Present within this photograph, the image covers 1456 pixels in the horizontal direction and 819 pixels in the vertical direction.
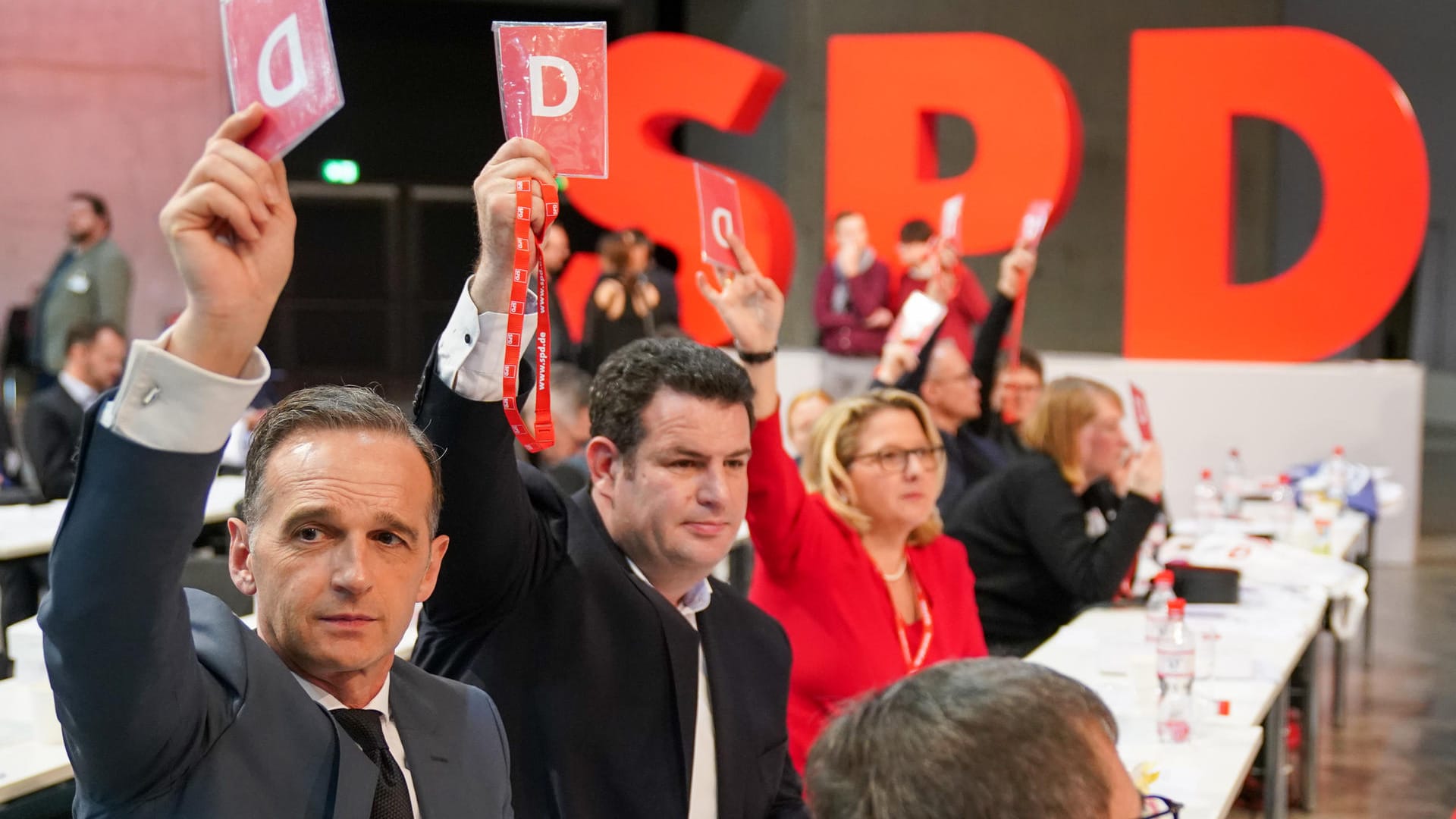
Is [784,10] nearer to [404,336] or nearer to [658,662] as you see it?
[404,336]

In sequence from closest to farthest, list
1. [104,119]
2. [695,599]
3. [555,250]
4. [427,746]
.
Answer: [427,746], [695,599], [555,250], [104,119]

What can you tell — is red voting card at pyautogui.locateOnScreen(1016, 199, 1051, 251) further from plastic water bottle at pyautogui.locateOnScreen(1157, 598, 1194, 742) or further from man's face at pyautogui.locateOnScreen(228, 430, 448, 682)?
man's face at pyautogui.locateOnScreen(228, 430, 448, 682)

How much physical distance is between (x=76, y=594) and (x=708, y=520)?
1.02 metres

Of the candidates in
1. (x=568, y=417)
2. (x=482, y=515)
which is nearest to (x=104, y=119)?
(x=568, y=417)

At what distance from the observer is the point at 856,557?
9.81 ft

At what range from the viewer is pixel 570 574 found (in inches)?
76.5

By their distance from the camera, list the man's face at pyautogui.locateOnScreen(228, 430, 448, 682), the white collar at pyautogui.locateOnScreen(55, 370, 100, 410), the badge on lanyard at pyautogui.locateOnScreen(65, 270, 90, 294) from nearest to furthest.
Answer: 1. the man's face at pyautogui.locateOnScreen(228, 430, 448, 682)
2. the white collar at pyautogui.locateOnScreen(55, 370, 100, 410)
3. the badge on lanyard at pyautogui.locateOnScreen(65, 270, 90, 294)

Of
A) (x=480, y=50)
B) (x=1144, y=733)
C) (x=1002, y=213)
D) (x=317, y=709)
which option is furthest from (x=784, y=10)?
(x=317, y=709)

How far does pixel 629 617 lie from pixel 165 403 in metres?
0.97

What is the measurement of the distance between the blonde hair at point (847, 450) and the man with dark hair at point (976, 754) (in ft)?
6.34

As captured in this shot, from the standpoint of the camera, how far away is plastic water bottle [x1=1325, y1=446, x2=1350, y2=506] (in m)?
6.46

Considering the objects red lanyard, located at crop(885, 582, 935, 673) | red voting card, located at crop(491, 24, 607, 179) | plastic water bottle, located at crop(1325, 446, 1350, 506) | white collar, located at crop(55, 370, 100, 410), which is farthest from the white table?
white collar, located at crop(55, 370, 100, 410)

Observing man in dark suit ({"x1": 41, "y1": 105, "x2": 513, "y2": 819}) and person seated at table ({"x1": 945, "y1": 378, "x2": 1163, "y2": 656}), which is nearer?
man in dark suit ({"x1": 41, "y1": 105, "x2": 513, "y2": 819})

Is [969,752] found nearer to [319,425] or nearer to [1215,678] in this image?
[319,425]
